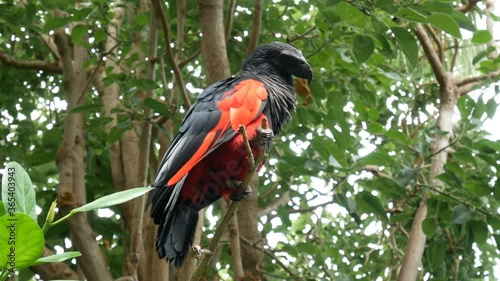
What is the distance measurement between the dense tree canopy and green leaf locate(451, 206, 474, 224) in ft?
0.05

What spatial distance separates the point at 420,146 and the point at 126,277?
6.24 feet

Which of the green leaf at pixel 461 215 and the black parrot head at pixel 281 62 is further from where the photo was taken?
the green leaf at pixel 461 215

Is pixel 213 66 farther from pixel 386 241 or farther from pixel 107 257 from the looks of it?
pixel 386 241

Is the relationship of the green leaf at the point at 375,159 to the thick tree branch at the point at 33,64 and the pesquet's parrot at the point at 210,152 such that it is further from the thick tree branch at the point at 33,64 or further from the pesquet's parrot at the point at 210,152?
the thick tree branch at the point at 33,64

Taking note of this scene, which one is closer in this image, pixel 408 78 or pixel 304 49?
pixel 304 49

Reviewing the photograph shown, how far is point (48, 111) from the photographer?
6188mm

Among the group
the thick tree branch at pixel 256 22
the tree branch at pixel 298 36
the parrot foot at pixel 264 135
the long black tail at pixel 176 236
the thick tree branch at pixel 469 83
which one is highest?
the thick tree branch at pixel 469 83

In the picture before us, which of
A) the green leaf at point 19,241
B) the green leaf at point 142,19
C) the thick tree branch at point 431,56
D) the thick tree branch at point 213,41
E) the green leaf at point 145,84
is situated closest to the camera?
the green leaf at point 19,241

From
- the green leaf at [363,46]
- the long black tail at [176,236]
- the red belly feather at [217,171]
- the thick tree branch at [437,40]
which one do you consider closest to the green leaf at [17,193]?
the long black tail at [176,236]

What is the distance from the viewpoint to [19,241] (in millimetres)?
1384

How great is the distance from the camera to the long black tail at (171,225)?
2719 mm

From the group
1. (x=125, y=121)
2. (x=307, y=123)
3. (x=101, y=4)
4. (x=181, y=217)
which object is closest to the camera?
(x=181, y=217)

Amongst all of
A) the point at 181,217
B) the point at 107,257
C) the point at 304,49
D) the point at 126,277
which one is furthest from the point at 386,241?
the point at 181,217

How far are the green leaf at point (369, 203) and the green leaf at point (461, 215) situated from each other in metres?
0.41
